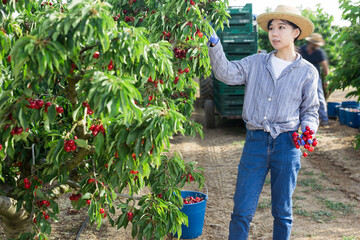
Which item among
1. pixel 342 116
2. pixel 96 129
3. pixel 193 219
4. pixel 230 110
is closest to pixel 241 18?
pixel 230 110

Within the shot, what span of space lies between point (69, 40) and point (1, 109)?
61 centimetres

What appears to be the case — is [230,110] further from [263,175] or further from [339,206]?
[263,175]

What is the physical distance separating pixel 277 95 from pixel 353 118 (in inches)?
276

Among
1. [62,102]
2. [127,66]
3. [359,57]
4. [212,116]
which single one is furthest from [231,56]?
[127,66]

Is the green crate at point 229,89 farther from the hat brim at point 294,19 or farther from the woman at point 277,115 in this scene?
the woman at point 277,115

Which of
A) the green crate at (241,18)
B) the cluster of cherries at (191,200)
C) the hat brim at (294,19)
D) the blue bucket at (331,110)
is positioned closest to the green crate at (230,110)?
the green crate at (241,18)

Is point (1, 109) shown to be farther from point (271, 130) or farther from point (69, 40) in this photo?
point (271, 130)

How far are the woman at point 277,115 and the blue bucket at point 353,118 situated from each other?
22.1ft

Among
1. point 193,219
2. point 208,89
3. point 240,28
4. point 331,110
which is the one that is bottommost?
point 193,219

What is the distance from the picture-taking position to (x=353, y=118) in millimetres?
9070

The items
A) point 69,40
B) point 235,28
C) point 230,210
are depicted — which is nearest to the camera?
point 69,40

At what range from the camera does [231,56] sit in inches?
336

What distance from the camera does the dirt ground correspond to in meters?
4.11

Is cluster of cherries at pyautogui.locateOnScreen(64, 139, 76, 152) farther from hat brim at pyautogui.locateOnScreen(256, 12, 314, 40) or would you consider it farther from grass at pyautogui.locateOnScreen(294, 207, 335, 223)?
grass at pyautogui.locateOnScreen(294, 207, 335, 223)
